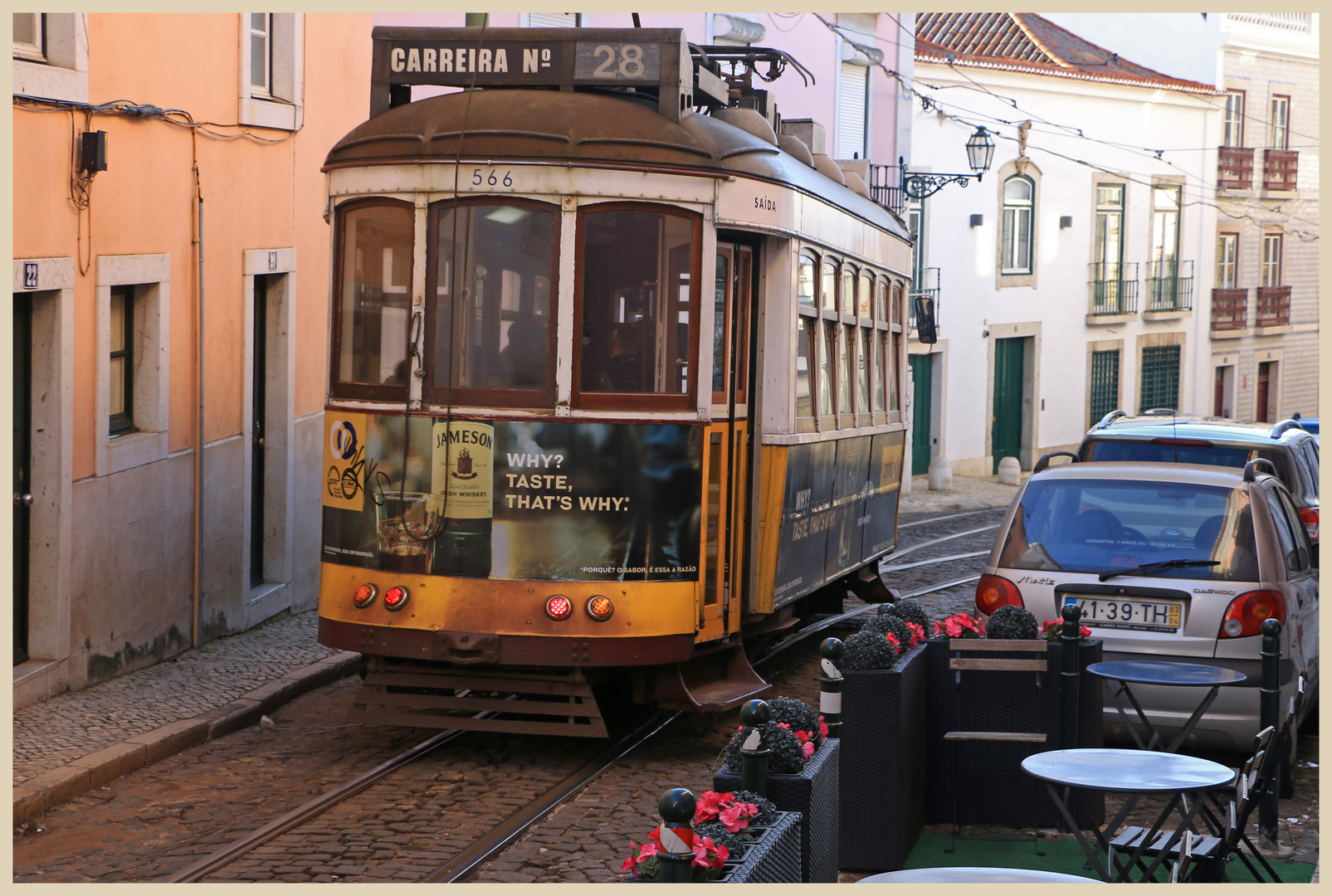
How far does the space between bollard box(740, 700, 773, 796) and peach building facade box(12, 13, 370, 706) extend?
215 inches

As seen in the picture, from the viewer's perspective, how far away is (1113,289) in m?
35.8

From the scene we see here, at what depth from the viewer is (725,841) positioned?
14.6ft

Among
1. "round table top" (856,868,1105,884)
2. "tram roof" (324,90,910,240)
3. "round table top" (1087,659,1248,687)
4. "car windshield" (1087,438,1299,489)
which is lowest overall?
"round table top" (856,868,1105,884)

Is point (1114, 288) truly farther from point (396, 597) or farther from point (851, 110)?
point (396, 597)

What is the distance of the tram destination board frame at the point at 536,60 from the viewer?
855 centimetres

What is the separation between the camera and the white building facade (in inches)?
1186

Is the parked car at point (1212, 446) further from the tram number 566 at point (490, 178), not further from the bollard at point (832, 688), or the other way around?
the bollard at point (832, 688)

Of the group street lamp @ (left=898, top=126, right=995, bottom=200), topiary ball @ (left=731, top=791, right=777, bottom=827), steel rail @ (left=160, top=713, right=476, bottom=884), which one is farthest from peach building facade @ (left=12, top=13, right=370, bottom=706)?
street lamp @ (left=898, top=126, right=995, bottom=200)

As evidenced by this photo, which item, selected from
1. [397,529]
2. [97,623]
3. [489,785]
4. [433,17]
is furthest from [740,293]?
[433,17]

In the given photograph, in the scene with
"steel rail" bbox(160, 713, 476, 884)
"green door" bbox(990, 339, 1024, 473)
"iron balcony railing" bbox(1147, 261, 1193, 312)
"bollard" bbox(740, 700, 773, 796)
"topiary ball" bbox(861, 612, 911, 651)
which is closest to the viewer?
"bollard" bbox(740, 700, 773, 796)

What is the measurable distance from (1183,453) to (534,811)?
250 inches

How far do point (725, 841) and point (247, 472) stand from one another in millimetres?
8546

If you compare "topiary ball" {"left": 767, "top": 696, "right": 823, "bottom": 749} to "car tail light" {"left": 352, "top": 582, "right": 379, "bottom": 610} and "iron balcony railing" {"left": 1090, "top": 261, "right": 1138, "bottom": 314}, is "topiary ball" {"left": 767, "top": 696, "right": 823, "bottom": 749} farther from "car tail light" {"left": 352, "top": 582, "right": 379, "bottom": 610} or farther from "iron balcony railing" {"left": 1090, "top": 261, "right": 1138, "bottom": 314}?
"iron balcony railing" {"left": 1090, "top": 261, "right": 1138, "bottom": 314}

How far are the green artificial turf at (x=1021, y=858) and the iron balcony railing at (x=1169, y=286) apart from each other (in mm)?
31846
